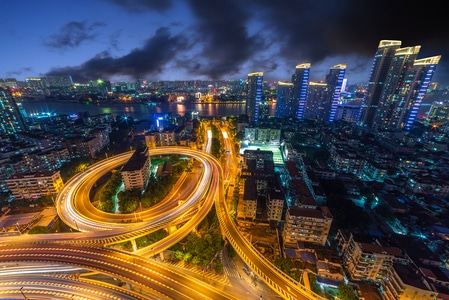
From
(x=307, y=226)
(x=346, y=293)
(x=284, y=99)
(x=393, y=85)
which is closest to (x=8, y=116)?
(x=307, y=226)

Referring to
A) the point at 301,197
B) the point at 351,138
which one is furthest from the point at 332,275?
the point at 351,138

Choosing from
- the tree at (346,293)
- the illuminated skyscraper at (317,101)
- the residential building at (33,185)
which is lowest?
the tree at (346,293)

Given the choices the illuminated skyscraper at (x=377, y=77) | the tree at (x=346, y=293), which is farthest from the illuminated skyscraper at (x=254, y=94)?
the tree at (x=346, y=293)

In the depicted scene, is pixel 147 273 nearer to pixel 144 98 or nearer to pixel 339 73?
pixel 339 73

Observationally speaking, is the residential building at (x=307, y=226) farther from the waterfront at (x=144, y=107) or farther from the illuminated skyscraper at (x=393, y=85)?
the waterfront at (x=144, y=107)

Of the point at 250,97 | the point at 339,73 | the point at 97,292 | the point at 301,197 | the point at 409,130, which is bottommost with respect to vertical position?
the point at 97,292
